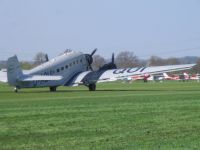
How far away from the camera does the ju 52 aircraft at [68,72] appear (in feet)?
173

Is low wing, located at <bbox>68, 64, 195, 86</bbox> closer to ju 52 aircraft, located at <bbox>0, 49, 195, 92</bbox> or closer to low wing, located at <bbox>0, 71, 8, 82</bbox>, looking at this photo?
ju 52 aircraft, located at <bbox>0, 49, 195, 92</bbox>

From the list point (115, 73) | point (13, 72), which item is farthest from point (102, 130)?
point (115, 73)

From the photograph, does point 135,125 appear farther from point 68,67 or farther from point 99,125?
point 68,67

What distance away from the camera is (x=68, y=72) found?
188ft

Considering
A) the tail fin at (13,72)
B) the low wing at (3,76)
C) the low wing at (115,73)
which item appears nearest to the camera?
the tail fin at (13,72)

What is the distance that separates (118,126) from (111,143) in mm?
3315

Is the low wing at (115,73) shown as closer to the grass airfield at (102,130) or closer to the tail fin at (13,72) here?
the tail fin at (13,72)

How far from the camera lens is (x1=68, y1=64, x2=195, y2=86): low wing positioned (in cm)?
5376

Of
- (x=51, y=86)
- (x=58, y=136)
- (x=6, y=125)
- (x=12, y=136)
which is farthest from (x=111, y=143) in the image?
(x=51, y=86)

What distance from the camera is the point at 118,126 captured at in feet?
52.5

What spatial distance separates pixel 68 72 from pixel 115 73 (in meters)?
4.56

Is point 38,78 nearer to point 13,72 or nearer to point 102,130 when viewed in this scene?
point 13,72

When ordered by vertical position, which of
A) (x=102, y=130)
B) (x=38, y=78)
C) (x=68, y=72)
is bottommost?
(x=102, y=130)

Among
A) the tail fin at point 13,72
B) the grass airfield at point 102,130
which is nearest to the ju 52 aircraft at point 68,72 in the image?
the tail fin at point 13,72
